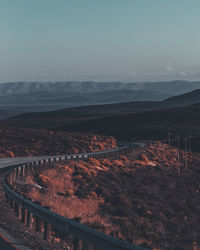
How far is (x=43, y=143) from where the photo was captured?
2094 inches

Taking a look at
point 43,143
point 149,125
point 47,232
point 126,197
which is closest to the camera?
point 47,232

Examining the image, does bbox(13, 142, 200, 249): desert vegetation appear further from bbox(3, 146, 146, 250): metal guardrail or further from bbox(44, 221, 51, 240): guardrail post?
bbox(44, 221, 51, 240): guardrail post

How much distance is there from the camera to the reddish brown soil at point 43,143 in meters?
48.0

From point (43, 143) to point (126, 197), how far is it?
2936 cm

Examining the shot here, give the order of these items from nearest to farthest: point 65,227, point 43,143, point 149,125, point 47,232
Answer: point 65,227, point 47,232, point 43,143, point 149,125

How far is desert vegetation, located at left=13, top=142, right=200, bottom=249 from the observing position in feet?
57.9

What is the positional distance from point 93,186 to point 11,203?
12321 mm

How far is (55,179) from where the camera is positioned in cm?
2639

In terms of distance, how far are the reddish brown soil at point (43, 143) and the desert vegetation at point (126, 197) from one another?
11.8 meters

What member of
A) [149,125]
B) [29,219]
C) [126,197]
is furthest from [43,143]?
[149,125]

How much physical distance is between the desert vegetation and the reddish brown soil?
11.8 meters

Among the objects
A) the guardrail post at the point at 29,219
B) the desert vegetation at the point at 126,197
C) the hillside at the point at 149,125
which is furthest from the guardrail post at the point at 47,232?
the hillside at the point at 149,125

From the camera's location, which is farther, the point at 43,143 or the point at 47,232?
the point at 43,143

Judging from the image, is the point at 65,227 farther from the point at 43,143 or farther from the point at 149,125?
the point at 149,125
